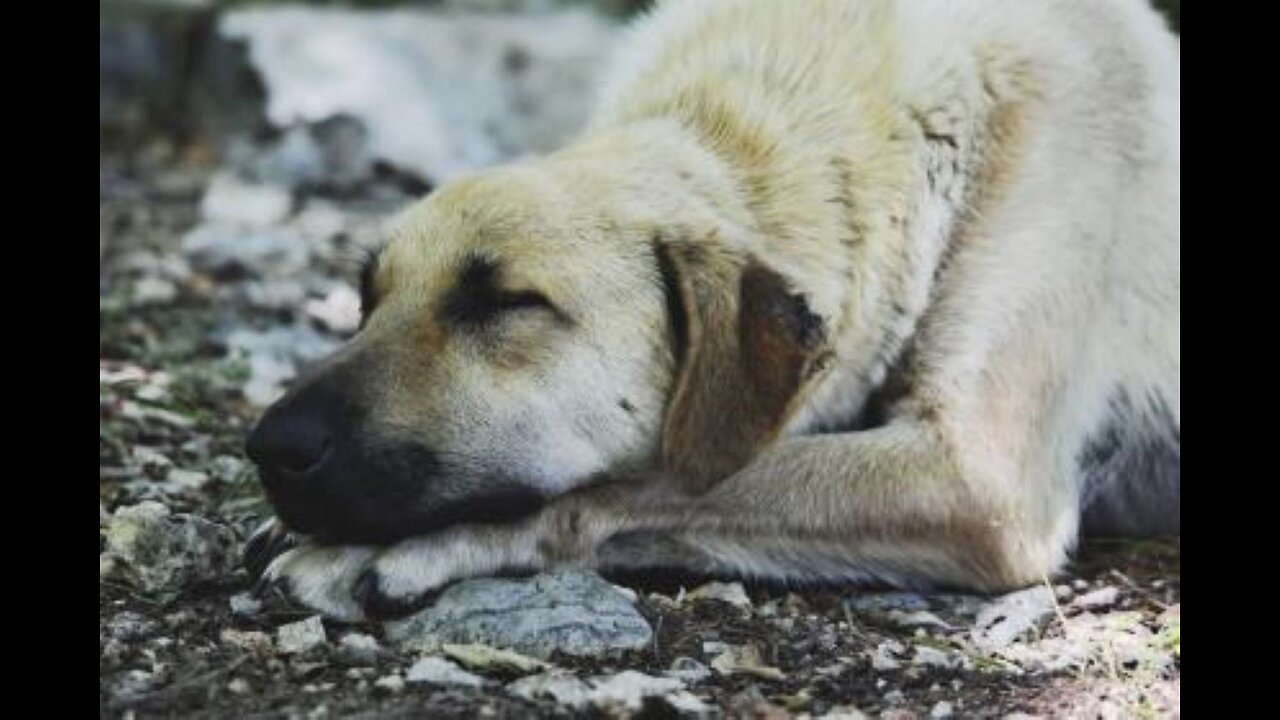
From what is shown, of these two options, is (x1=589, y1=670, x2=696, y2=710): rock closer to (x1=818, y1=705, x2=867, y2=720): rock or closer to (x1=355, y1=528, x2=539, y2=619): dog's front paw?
(x1=818, y1=705, x2=867, y2=720): rock

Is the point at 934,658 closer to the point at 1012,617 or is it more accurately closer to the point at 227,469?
the point at 1012,617

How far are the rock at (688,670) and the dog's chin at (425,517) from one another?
0.47 m

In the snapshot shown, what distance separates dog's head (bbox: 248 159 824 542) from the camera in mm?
3443

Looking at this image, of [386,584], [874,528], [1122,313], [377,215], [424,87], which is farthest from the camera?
[424,87]

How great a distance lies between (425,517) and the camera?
3.46m

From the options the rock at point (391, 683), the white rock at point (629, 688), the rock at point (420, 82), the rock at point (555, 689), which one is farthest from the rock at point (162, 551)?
the rock at point (420, 82)

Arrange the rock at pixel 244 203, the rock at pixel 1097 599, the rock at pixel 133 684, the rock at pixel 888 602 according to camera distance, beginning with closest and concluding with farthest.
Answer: the rock at pixel 133 684 → the rock at pixel 888 602 → the rock at pixel 1097 599 → the rock at pixel 244 203

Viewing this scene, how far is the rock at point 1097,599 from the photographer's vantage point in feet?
12.6

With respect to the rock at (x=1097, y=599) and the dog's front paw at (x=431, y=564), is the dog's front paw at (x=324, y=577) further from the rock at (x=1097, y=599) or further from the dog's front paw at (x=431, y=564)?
the rock at (x=1097, y=599)

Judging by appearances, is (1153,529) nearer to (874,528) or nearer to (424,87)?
(874,528)
